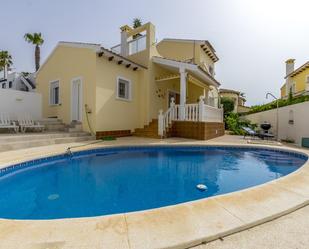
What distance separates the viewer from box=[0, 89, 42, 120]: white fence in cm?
1220

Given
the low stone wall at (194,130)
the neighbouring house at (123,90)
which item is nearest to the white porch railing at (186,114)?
the neighbouring house at (123,90)

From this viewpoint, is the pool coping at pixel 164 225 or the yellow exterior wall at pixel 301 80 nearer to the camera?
the pool coping at pixel 164 225

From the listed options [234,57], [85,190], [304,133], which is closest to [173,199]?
[85,190]

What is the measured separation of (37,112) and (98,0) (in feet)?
27.7

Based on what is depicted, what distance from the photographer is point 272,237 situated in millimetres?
2510

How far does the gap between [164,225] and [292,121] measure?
14.3 m

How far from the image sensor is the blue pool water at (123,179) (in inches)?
161

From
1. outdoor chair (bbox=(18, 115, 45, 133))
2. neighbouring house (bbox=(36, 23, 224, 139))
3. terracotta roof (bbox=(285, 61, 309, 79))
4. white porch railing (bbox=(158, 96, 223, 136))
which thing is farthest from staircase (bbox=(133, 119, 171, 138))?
terracotta roof (bbox=(285, 61, 309, 79))

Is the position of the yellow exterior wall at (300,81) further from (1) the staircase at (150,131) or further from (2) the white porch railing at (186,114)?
(1) the staircase at (150,131)

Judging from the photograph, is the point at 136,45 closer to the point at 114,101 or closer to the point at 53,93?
the point at 114,101

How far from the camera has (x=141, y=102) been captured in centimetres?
1532

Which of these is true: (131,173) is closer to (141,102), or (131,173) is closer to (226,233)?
(226,233)

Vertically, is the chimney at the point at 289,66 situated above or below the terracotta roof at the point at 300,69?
above

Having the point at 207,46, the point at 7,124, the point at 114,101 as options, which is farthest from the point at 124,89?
the point at 207,46
